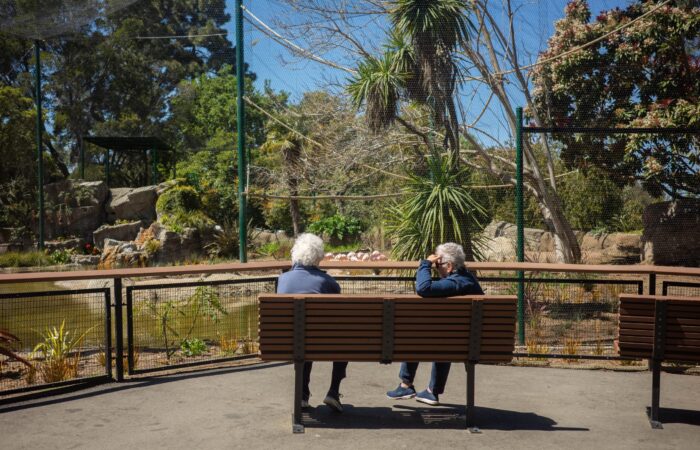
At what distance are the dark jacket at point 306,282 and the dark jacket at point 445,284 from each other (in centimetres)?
58

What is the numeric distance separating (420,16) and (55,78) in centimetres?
2508

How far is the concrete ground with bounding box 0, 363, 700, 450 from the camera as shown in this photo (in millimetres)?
4203

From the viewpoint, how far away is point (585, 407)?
5.03 m

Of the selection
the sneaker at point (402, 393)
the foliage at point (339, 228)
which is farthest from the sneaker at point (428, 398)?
the foliage at point (339, 228)

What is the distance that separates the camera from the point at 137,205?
22.8 meters

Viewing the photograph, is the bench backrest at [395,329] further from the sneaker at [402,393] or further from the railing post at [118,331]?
the railing post at [118,331]

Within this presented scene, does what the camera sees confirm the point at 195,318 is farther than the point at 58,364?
Yes

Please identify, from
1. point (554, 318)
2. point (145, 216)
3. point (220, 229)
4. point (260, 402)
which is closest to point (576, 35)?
point (554, 318)

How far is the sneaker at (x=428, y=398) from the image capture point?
496 cm

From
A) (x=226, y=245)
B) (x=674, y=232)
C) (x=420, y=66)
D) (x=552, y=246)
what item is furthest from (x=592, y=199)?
(x=226, y=245)

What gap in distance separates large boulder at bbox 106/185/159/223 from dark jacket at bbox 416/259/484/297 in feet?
62.8

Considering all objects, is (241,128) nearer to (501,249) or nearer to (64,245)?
(501,249)

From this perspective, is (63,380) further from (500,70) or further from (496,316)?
(500,70)

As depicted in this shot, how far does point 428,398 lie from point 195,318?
9.44ft
